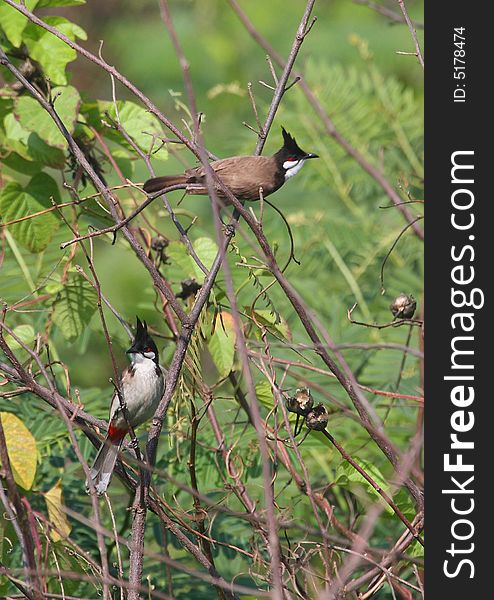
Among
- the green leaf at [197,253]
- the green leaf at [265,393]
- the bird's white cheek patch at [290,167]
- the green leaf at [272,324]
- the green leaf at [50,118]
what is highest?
the green leaf at [50,118]

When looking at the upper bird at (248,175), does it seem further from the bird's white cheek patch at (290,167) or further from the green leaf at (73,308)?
the green leaf at (73,308)

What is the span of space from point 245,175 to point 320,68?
8.97ft

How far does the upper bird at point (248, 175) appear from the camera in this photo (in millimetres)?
2016

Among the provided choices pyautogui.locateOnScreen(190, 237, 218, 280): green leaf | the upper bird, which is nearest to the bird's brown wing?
the upper bird

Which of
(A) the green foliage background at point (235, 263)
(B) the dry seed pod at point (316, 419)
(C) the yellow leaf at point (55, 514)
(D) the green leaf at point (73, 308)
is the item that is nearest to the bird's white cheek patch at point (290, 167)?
(A) the green foliage background at point (235, 263)

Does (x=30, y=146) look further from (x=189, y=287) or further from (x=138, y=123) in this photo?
(x=189, y=287)

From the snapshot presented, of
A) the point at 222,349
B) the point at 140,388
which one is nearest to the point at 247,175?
the point at 222,349

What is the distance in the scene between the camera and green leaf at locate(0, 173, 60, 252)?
226cm

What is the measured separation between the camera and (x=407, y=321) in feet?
5.96

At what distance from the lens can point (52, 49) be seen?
2.20 m

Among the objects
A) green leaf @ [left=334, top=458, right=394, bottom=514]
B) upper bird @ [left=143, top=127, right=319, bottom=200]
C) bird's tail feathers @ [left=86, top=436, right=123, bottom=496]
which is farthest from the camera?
upper bird @ [left=143, top=127, right=319, bottom=200]

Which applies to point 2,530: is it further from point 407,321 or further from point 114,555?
point 407,321

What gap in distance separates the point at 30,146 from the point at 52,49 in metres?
0.22

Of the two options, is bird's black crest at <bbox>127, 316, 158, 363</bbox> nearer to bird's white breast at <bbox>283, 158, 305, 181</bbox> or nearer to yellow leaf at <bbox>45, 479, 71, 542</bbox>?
yellow leaf at <bbox>45, 479, 71, 542</bbox>
